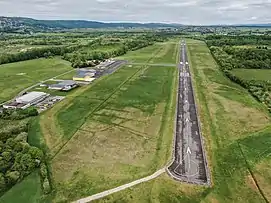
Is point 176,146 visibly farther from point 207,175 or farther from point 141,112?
point 141,112

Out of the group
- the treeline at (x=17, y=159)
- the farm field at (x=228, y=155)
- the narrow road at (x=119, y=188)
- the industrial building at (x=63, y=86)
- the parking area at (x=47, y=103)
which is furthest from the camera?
the industrial building at (x=63, y=86)

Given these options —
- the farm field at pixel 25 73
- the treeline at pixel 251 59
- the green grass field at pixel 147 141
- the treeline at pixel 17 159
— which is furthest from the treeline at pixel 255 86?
the farm field at pixel 25 73

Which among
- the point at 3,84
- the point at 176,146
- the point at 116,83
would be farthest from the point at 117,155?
the point at 3,84

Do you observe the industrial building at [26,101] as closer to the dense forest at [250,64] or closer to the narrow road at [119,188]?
the narrow road at [119,188]

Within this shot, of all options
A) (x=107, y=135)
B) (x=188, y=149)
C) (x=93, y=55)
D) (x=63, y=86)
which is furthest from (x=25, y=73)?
(x=188, y=149)

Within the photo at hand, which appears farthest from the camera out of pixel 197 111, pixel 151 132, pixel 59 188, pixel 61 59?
pixel 61 59

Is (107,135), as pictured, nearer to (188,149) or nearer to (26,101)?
(188,149)


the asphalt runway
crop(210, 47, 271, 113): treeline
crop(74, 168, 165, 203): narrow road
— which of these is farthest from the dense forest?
crop(74, 168, 165, 203): narrow road

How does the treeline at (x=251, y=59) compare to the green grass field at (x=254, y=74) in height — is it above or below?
above
